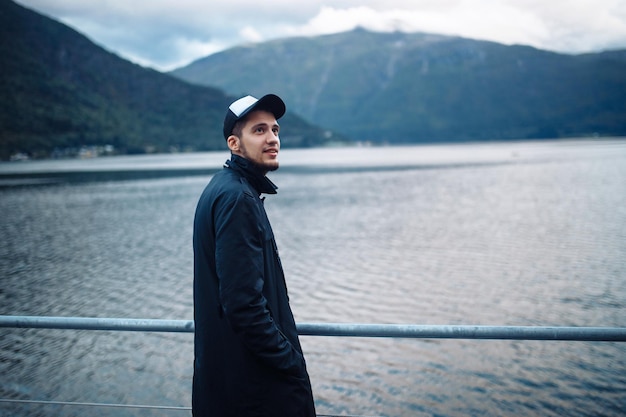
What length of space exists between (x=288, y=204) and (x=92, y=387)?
33579 mm

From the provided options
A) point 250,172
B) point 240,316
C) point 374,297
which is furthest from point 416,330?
point 374,297

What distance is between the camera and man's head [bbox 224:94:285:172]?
243cm

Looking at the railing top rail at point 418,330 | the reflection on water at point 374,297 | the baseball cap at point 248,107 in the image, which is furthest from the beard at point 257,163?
the reflection on water at point 374,297

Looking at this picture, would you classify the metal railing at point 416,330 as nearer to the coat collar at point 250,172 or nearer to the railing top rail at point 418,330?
the railing top rail at point 418,330

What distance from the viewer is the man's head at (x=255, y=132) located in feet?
7.98

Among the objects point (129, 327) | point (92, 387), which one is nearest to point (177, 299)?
point (92, 387)

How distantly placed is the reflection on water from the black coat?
3.19ft

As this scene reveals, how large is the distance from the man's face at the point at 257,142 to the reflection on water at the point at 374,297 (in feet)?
5.39

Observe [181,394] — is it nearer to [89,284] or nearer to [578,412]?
[578,412]

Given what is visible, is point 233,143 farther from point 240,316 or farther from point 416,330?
point 416,330

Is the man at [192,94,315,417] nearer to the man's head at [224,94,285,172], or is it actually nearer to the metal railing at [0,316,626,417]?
the man's head at [224,94,285,172]

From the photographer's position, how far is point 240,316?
6.95ft

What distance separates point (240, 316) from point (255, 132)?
0.88 meters

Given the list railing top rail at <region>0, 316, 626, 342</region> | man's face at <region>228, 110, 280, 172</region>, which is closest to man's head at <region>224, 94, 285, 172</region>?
man's face at <region>228, 110, 280, 172</region>
